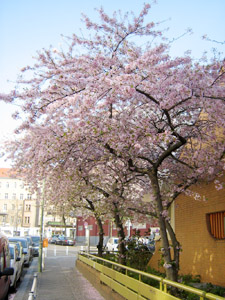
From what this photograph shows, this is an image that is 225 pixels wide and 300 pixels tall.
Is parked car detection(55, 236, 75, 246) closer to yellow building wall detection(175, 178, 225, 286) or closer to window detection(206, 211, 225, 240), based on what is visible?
yellow building wall detection(175, 178, 225, 286)

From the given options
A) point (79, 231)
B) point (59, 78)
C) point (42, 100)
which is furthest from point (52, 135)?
point (79, 231)

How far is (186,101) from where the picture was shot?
29.5 feet

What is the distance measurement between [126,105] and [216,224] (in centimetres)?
516

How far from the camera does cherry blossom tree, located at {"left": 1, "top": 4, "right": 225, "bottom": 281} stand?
8.44m

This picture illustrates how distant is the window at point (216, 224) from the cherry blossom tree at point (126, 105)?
1915 millimetres

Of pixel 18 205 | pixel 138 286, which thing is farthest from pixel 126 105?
pixel 18 205

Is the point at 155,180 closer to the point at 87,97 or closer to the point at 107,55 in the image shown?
the point at 87,97

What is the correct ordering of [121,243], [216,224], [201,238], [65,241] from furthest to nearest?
[65,241], [121,243], [201,238], [216,224]

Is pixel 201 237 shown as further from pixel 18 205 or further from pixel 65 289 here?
pixel 18 205

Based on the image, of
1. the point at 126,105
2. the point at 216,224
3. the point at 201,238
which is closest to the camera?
the point at 126,105

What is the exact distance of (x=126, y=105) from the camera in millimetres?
10141

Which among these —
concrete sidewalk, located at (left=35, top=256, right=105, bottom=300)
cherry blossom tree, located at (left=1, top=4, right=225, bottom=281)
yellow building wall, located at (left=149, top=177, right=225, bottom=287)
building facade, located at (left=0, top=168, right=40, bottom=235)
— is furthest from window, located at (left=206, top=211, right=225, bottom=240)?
building facade, located at (left=0, top=168, right=40, bottom=235)

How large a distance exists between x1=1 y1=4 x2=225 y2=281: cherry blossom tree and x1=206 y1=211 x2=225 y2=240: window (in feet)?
6.28

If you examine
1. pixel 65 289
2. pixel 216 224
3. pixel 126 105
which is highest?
pixel 126 105
